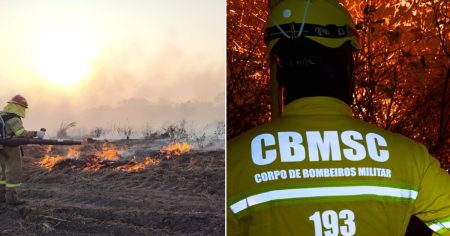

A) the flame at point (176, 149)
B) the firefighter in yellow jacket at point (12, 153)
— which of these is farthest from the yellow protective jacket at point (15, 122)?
the flame at point (176, 149)

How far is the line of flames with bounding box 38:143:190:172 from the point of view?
15.1 feet

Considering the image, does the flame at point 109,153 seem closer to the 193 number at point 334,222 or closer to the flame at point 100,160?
the flame at point 100,160

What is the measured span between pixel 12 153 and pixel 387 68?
10.9 feet

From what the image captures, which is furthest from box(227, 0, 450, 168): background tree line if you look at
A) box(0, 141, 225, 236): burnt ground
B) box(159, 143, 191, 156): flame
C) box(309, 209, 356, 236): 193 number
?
box(309, 209, 356, 236): 193 number

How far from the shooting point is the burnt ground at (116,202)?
460 cm

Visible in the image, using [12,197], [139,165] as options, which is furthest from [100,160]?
[12,197]

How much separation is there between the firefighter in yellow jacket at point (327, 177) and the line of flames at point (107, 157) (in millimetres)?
3124

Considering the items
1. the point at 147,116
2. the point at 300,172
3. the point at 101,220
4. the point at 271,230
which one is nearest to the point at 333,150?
the point at 300,172

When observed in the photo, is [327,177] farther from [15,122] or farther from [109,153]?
[109,153]

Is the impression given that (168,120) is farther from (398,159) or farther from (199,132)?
(398,159)

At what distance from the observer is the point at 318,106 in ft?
4.89

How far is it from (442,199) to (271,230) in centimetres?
43

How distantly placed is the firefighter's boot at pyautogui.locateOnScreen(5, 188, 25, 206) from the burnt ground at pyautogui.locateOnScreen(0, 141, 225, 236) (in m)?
0.05

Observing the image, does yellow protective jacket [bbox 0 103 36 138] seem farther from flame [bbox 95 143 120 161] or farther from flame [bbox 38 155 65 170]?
flame [bbox 95 143 120 161]
